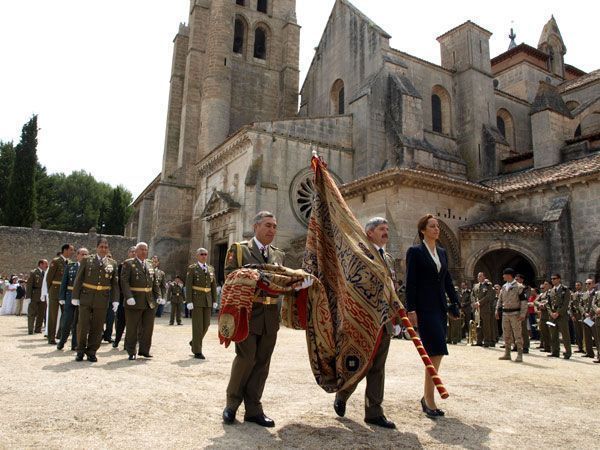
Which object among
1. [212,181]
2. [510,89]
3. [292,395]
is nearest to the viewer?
[292,395]

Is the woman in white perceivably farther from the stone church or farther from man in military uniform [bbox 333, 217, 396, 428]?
man in military uniform [bbox 333, 217, 396, 428]

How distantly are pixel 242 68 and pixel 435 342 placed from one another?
87.5ft

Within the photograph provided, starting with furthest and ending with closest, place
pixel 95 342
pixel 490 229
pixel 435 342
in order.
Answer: pixel 490 229
pixel 95 342
pixel 435 342

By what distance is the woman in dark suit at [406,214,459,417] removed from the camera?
165 inches

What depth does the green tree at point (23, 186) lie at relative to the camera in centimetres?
3575

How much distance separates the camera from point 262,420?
11.7 feet

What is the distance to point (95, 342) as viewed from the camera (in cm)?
661

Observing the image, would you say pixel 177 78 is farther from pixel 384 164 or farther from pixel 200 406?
pixel 200 406

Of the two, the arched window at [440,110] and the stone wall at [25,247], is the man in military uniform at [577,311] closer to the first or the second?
the arched window at [440,110]

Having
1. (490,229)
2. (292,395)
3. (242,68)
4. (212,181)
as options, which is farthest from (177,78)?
(292,395)

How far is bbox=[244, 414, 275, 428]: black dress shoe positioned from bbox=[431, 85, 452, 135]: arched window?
23475 millimetres

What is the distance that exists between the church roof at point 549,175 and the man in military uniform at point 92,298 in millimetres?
14932

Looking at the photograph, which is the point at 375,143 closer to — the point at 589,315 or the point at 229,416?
the point at 589,315

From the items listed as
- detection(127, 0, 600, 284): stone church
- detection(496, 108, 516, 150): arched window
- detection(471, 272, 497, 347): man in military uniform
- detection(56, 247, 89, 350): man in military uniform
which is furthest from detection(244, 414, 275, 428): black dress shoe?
detection(496, 108, 516, 150): arched window
